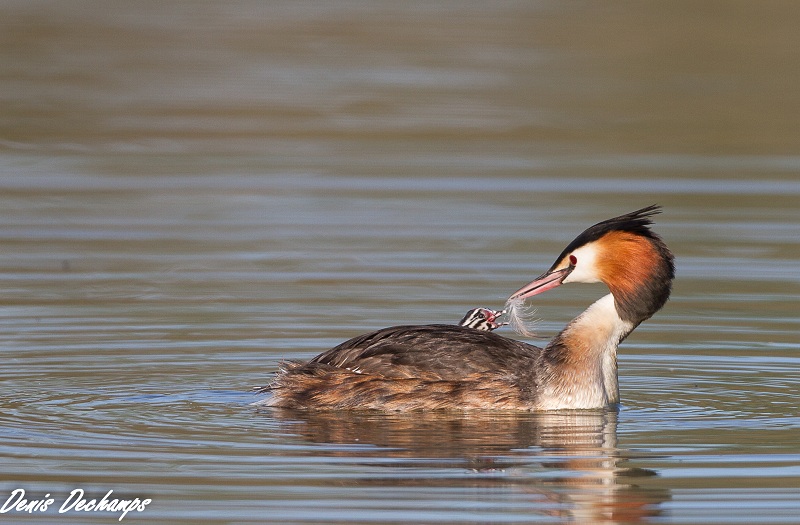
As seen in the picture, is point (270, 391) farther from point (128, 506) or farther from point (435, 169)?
point (435, 169)

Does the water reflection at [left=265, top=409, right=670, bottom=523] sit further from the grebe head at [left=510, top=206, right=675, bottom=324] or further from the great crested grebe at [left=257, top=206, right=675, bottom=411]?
the grebe head at [left=510, top=206, right=675, bottom=324]

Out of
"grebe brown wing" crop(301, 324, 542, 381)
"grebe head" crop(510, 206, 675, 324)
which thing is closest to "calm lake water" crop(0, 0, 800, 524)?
"grebe brown wing" crop(301, 324, 542, 381)

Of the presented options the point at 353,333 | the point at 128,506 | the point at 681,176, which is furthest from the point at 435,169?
the point at 128,506

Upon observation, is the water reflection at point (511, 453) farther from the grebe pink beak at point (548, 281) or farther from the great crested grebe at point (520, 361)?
the grebe pink beak at point (548, 281)

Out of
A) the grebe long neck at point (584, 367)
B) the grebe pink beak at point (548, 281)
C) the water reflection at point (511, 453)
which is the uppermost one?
the grebe pink beak at point (548, 281)

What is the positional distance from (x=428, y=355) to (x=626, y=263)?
46.9 inches

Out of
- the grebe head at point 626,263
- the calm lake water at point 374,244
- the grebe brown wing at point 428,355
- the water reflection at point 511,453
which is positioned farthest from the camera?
the grebe brown wing at point 428,355

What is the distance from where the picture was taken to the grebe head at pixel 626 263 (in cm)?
1010

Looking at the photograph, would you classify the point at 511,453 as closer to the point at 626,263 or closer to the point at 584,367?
the point at 584,367

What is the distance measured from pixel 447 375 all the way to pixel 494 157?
1034 cm

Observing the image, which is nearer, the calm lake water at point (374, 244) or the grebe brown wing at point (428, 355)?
the calm lake water at point (374, 244)

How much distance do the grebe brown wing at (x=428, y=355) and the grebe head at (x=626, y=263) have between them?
0.60m

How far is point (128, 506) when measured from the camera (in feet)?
26.2

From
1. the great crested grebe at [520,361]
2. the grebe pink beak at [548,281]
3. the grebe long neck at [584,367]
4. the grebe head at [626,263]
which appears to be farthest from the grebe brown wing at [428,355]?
the grebe head at [626,263]
